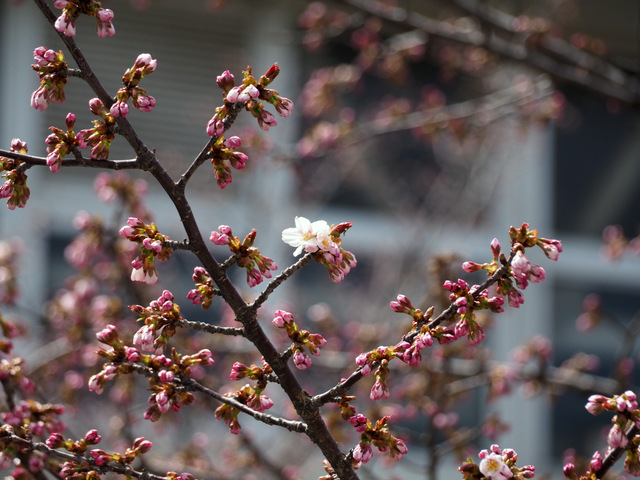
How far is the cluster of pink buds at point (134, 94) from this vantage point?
3.10ft

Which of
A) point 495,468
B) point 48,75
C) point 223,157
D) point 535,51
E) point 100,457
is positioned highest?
point 535,51

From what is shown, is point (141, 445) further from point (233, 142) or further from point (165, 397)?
point (233, 142)

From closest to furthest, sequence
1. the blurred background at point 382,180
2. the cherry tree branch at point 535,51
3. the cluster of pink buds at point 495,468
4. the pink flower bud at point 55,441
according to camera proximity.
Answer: the cluster of pink buds at point 495,468
the pink flower bud at point 55,441
the cherry tree branch at point 535,51
the blurred background at point 382,180

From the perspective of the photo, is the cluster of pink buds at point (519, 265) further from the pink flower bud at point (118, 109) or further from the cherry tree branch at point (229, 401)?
the pink flower bud at point (118, 109)

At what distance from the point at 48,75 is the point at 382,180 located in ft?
12.7

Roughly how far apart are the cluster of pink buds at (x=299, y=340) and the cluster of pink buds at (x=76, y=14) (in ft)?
1.37

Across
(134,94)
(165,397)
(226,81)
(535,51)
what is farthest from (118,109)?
(535,51)

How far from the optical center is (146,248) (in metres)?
0.97

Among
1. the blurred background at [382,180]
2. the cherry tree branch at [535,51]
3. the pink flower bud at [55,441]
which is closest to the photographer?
the pink flower bud at [55,441]

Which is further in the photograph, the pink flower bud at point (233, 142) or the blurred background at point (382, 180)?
the blurred background at point (382, 180)

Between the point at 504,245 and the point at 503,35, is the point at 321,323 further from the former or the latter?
the point at 504,245

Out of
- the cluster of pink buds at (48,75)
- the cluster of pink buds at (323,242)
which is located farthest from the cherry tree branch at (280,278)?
the cluster of pink buds at (48,75)

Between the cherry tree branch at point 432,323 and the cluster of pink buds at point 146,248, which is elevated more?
the cluster of pink buds at point 146,248

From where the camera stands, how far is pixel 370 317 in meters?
3.91
